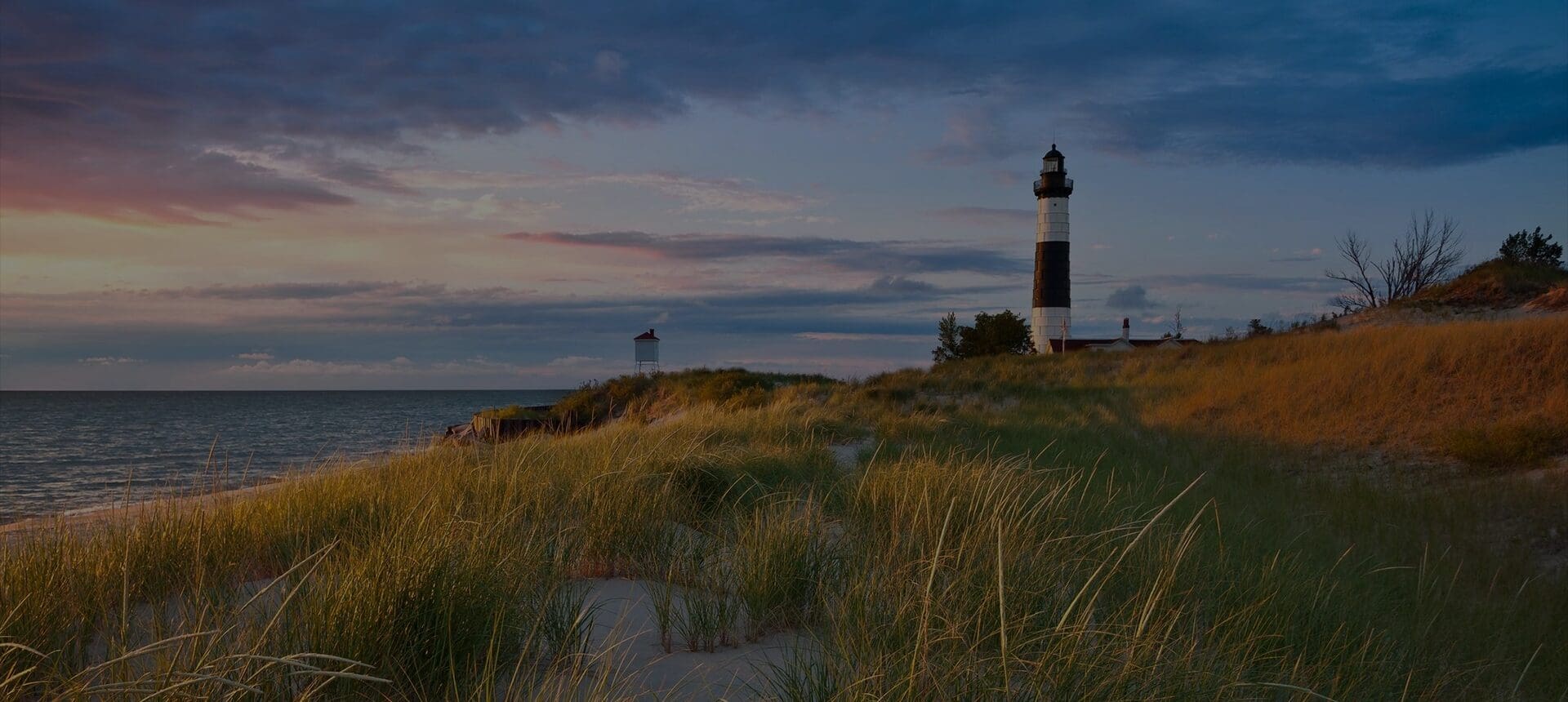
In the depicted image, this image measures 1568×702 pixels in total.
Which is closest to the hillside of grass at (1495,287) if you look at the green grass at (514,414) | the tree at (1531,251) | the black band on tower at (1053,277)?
the tree at (1531,251)

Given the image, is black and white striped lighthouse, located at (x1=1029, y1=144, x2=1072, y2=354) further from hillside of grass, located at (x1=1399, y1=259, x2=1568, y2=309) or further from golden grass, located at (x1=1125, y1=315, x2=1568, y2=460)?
golden grass, located at (x1=1125, y1=315, x2=1568, y2=460)

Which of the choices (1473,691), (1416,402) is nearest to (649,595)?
(1473,691)

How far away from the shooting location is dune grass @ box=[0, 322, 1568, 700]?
9.21ft

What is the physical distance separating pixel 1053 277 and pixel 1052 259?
36.8 inches

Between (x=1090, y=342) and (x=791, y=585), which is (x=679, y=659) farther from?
(x=1090, y=342)

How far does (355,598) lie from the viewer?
3.13m

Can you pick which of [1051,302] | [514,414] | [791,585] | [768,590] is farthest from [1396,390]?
[1051,302]

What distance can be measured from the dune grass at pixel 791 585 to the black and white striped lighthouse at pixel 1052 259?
1329 inches

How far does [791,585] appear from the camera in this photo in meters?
4.01

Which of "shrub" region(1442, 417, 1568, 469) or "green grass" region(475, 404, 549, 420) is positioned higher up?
"shrub" region(1442, 417, 1568, 469)

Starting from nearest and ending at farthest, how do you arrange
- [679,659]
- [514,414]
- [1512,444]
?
1. [679,659]
2. [1512,444]
3. [514,414]

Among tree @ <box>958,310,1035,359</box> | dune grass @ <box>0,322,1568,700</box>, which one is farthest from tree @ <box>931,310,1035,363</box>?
dune grass @ <box>0,322,1568,700</box>

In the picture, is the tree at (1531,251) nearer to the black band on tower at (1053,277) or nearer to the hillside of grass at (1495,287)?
the hillside of grass at (1495,287)

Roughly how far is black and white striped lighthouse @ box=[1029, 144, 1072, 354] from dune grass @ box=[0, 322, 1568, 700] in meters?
33.7
